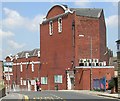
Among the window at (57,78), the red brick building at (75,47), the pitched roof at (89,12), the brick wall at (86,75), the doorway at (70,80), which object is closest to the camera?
the brick wall at (86,75)

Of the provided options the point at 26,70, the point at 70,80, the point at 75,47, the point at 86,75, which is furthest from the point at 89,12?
the point at 26,70

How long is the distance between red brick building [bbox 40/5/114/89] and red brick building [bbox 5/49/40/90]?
1087 centimetres

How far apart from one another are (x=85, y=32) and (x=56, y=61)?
10227 mm

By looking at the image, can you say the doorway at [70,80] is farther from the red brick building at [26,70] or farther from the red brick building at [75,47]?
the red brick building at [26,70]

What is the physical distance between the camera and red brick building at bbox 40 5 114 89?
68750 millimetres

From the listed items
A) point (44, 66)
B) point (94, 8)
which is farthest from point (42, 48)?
point (94, 8)

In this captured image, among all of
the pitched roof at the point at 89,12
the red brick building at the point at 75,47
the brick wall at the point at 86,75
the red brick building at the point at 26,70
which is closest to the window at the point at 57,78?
the red brick building at the point at 75,47

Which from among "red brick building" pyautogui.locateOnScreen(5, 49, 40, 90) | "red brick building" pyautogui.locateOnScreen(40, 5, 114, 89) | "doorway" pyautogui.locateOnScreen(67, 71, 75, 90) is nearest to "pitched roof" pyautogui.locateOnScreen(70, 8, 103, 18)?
"red brick building" pyautogui.locateOnScreen(40, 5, 114, 89)

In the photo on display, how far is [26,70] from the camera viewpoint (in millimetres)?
98625

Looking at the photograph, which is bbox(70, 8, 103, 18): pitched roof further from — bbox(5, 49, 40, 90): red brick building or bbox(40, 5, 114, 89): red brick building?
bbox(5, 49, 40, 90): red brick building

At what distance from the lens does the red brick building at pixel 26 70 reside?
9325 cm

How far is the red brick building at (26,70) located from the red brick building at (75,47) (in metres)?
10.9

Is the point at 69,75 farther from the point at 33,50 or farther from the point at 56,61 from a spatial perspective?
the point at 33,50

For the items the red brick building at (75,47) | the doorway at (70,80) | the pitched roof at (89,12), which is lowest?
the doorway at (70,80)
